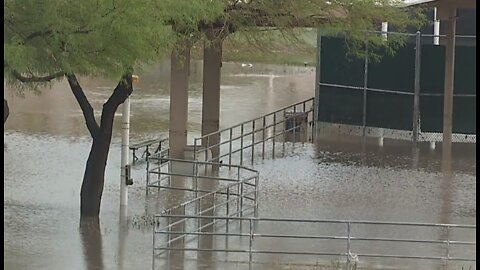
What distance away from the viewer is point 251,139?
29.5 meters

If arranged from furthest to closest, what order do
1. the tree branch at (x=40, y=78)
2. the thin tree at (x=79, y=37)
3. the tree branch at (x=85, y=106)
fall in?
the tree branch at (x=85, y=106), the tree branch at (x=40, y=78), the thin tree at (x=79, y=37)

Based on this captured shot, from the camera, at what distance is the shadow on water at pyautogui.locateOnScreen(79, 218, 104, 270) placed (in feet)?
47.7

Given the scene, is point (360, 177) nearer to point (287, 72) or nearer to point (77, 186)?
point (77, 186)

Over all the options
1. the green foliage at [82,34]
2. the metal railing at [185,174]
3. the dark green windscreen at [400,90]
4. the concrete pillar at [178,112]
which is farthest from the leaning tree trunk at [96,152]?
the dark green windscreen at [400,90]

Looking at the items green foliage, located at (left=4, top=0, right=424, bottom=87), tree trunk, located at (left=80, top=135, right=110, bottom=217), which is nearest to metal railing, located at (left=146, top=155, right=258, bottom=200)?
tree trunk, located at (left=80, top=135, right=110, bottom=217)

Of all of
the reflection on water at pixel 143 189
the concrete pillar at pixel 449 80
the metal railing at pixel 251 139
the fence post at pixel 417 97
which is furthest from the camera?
A: the fence post at pixel 417 97

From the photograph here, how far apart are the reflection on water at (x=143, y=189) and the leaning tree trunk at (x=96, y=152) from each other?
34cm

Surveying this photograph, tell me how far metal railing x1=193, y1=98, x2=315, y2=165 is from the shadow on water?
6.06m

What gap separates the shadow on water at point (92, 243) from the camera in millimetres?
14539

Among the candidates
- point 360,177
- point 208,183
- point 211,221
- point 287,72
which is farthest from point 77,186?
point 287,72

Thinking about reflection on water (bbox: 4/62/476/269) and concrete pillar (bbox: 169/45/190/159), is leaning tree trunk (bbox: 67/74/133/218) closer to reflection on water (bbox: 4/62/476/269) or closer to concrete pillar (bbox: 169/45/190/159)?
reflection on water (bbox: 4/62/476/269)

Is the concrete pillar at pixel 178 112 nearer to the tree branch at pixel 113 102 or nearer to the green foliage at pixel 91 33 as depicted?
the tree branch at pixel 113 102

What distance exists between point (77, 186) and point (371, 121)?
12653mm

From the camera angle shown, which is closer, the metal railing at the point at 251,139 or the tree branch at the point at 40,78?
the tree branch at the point at 40,78
